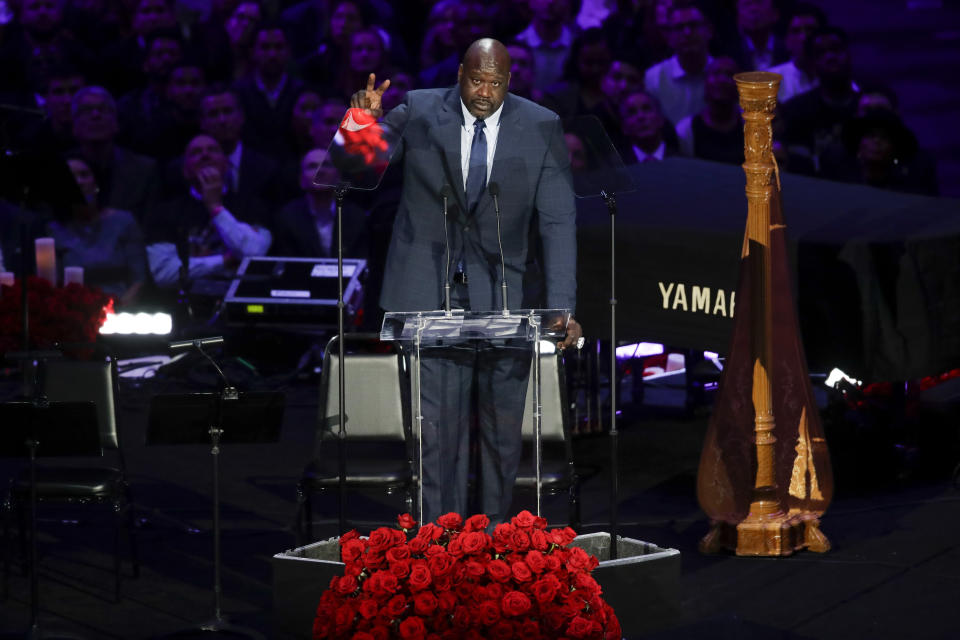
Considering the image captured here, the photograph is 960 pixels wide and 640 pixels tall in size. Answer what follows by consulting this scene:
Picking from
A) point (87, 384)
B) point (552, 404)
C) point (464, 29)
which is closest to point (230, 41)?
point (464, 29)

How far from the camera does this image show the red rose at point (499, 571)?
3.64m

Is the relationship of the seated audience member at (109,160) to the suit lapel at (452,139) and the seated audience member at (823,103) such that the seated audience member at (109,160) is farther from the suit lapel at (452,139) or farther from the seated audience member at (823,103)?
the suit lapel at (452,139)

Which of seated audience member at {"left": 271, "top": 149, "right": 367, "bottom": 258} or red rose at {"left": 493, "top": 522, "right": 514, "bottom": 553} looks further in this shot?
seated audience member at {"left": 271, "top": 149, "right": 367, "bottom": 258}

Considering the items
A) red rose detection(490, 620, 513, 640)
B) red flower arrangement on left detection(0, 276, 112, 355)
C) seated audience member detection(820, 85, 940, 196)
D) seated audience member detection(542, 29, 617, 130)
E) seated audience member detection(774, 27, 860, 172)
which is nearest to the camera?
red rose detection(490, 620, 513, 640)

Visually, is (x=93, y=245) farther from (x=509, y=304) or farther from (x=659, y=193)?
(x=509, y=304)

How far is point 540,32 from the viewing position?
33.9ft

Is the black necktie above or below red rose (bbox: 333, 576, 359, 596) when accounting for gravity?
above

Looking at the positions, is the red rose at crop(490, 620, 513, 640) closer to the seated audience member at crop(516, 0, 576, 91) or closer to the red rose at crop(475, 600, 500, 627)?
the red rose at crop(475, 600, 500, 627)

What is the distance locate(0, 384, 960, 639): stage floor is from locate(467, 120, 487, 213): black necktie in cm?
128

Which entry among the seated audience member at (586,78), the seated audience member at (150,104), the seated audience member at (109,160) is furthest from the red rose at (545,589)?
the seated audience member at (150,104)

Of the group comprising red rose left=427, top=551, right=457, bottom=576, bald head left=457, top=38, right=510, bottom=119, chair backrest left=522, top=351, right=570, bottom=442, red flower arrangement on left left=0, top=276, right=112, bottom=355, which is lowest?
red rose left=427, top=551, right=457, bottom=576

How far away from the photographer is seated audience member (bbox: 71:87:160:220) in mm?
9820

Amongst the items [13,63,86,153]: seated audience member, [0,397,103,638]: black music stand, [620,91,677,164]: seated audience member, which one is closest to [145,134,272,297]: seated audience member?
[13,63,86,153]: seated audience member

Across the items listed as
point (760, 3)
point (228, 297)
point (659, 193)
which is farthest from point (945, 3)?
point (228, 297)
